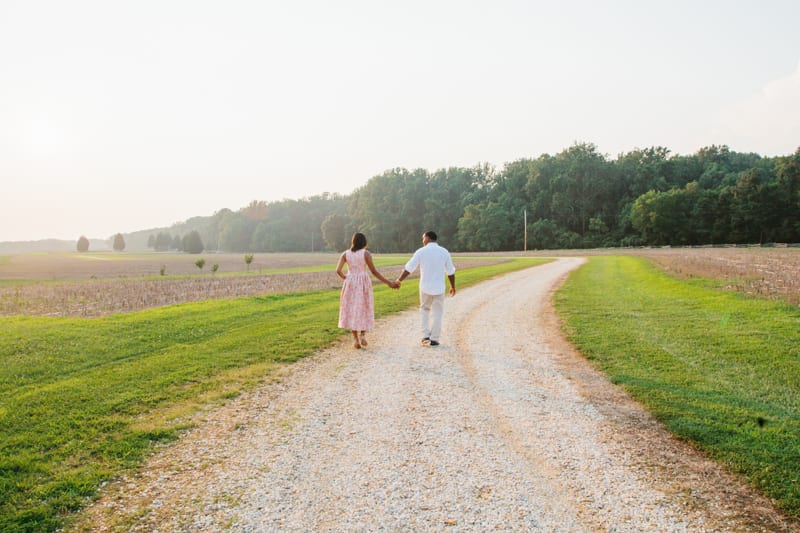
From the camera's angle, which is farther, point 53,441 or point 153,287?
point 153,287

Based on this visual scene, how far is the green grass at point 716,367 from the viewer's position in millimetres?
4773

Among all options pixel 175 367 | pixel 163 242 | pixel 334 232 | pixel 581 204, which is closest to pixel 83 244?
pixel 163 242

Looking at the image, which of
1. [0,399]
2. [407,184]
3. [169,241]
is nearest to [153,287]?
[0,399]

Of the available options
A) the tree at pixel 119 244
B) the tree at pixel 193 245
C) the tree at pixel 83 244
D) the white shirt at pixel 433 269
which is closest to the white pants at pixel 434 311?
the white shirt at pixel 433 269

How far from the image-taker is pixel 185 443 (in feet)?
16.8

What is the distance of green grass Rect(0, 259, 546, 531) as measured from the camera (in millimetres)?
4293

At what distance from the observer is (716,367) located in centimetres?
798

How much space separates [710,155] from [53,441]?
402 ft

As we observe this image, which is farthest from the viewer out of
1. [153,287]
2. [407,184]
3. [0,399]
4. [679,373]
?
[407,184]

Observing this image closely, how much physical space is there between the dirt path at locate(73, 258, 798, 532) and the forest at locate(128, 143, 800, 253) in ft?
236

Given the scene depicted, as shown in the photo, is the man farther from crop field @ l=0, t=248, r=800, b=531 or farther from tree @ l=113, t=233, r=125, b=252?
tree @ l=113, t=233, r=125, b=252

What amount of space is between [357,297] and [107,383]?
4507 mm

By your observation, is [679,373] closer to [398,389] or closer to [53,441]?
[398,389]

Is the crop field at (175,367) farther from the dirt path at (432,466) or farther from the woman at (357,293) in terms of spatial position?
the woman at (357,293)
